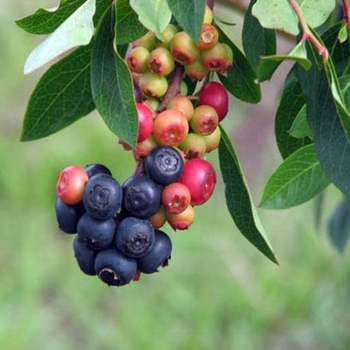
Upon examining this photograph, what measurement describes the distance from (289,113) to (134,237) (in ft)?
0.72

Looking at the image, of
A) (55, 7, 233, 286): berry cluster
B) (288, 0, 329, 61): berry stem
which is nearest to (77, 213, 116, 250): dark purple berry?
(55, 7, 233, 286): berry cluster

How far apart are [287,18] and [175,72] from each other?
0.11m

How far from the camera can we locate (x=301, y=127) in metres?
0.81

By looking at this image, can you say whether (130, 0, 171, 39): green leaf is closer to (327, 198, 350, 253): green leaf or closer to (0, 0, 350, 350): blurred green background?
(327, 198, 350, 253): green leaf

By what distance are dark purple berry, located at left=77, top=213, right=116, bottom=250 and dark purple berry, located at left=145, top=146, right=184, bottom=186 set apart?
53mm

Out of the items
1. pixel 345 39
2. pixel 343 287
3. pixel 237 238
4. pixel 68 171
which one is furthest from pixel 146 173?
pixel 237 238

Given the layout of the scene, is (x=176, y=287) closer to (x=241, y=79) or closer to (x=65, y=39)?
(x=241, y=79)

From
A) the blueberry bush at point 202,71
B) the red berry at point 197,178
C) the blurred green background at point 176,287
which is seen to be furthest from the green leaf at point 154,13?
the blurred green background at point 176,287

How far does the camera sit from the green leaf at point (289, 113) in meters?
0.83

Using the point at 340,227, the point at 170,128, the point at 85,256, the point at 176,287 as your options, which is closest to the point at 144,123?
the point at 170,128

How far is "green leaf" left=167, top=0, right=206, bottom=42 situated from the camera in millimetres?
699

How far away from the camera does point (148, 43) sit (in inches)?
30.4

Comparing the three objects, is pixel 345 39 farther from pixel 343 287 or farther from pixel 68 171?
pixel 343 287

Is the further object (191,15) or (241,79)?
(241,79)
